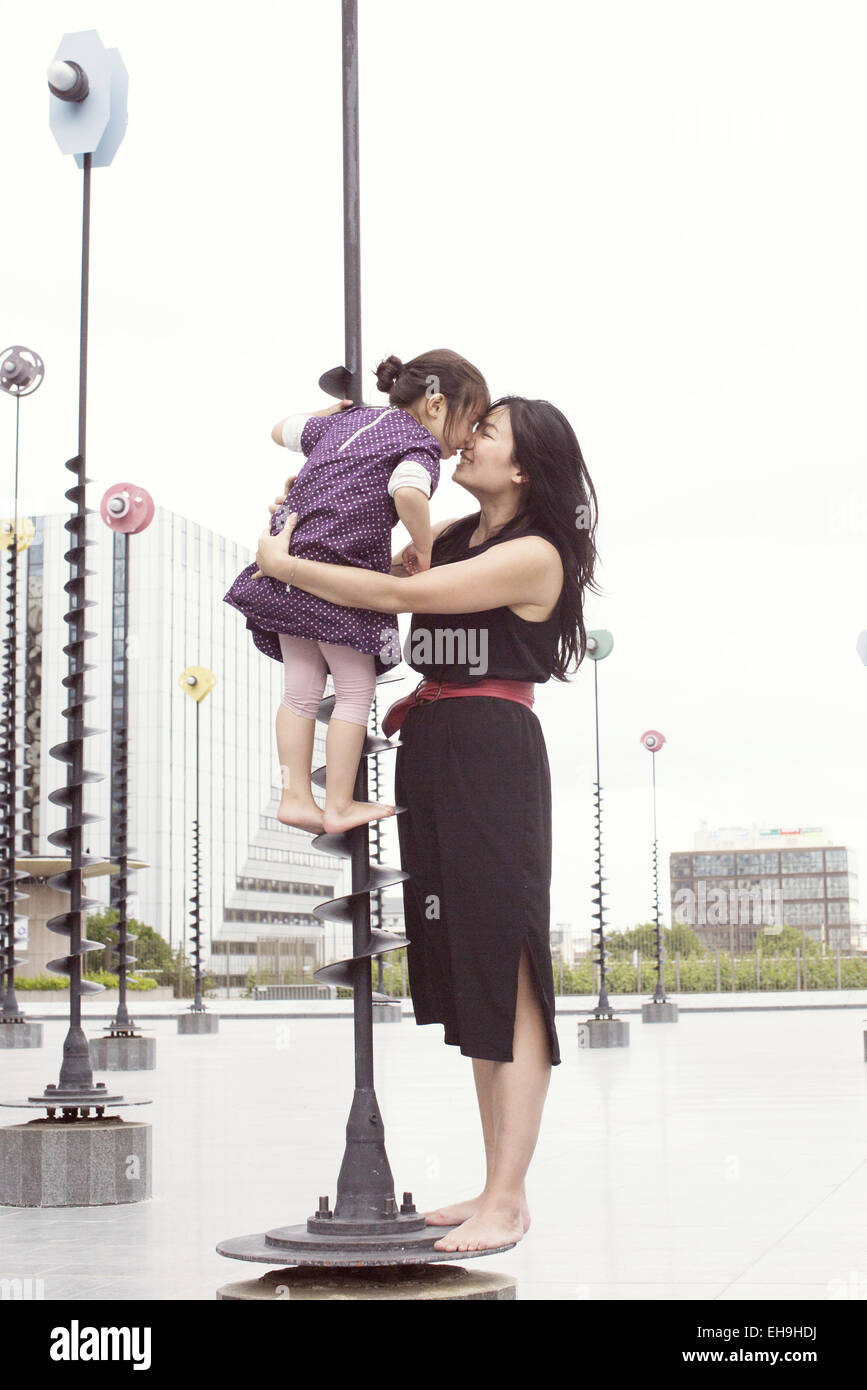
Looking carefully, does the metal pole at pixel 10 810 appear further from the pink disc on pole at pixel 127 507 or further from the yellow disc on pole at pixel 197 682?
the pink disc on pole at pixel 127 507

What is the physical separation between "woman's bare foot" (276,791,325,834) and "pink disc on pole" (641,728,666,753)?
20756 millimetres

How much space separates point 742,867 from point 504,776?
137 meters

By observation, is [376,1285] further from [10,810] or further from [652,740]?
[652,740]

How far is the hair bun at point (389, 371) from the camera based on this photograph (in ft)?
12.9

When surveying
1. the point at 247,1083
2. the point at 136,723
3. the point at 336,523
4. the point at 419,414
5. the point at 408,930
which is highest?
the point at 136,723

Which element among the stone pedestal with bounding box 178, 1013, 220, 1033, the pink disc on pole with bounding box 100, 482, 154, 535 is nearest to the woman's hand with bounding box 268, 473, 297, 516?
the pink disc on pole with bounding box 100, 482, 154, 535

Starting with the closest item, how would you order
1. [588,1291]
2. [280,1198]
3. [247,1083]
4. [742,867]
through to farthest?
[588,1291] → [280,1198] → [247,1083] → [742,867]

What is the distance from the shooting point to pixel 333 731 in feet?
12.4

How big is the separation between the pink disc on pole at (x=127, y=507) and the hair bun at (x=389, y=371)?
931cm

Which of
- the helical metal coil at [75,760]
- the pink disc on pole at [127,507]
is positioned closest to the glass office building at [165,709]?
the pink disc on pole at [127,507]

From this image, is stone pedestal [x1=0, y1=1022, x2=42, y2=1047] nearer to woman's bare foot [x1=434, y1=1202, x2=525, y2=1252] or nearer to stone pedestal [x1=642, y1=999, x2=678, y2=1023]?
stone pedestal [x1=642, y1=999, x2=678, y2=1023]

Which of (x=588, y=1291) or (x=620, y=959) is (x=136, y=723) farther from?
(x=588, y=1291)

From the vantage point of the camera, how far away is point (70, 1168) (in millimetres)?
7117
